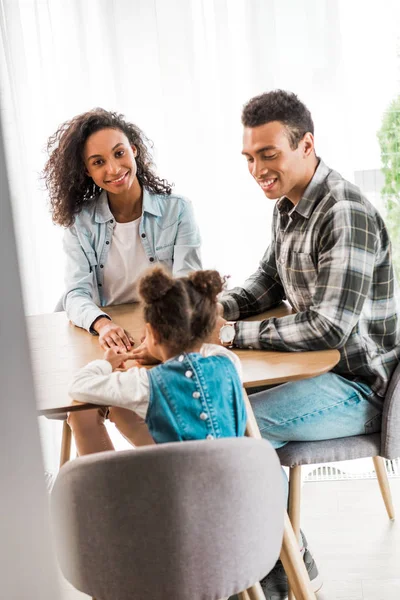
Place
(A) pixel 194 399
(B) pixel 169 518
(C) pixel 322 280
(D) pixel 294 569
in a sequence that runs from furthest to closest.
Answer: (C) pixel 322 280
(D) pixel 294 569
(A) pixel 194 399
(B) pixel 169 518

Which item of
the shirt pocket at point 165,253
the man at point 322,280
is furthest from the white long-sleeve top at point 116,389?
the shirt pocket at point 165,253

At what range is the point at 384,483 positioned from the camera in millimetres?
2074

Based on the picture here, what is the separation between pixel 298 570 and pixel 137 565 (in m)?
0.53

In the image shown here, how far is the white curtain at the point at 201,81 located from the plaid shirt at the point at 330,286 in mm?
944

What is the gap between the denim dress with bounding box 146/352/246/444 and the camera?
49.3 inches

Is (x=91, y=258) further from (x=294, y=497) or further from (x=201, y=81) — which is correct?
(x=201, y=81)

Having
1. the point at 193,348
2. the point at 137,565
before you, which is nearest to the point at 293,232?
the point at 193,348

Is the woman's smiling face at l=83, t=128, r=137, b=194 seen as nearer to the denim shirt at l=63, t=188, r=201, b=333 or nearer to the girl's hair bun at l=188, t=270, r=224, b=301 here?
the denim shirt at l=63, t=188, r=201, b=333

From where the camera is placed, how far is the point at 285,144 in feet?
5.49

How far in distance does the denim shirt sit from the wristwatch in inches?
19.5

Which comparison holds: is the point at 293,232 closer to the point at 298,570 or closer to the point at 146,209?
the point at 146,209

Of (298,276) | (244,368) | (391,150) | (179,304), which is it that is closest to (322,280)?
(298,276)

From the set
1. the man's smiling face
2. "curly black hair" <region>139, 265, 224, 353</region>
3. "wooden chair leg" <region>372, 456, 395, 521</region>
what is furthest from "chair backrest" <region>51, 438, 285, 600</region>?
"wooden chair leg" <region>372, 456, 395, 521</region>

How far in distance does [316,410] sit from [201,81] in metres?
1.58
